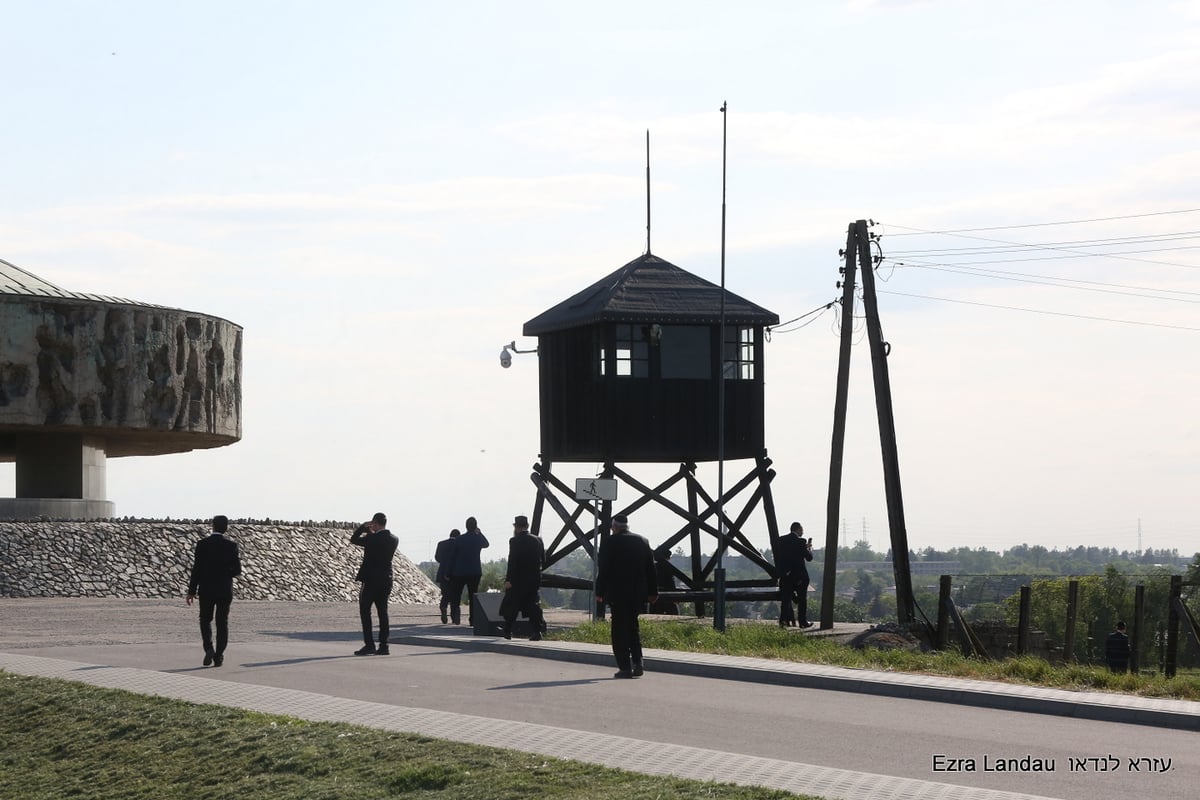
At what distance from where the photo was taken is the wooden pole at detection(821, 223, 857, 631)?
1069 inches

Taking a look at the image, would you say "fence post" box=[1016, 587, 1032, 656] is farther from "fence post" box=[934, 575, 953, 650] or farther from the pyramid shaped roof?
the pyramid shaped roof

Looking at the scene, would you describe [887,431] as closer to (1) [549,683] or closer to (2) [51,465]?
(1) [549,683]

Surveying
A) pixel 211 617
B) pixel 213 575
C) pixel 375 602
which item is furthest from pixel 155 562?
pixel 213 575

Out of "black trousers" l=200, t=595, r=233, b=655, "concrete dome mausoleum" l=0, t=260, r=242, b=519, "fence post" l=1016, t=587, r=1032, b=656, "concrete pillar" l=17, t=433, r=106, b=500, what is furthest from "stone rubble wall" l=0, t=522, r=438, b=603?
"black trousers" l=200, t=595, r=233, b=655

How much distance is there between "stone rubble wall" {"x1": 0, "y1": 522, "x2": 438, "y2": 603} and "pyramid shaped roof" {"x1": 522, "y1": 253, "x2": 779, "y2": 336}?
7.72 metres

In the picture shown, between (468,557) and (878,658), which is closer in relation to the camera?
(878,658)

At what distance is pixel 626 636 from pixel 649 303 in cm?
1409

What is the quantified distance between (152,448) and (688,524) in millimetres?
23086

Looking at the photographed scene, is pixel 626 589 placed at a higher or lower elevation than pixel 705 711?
higher

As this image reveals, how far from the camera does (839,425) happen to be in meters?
27.5

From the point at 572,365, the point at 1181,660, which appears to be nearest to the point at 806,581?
the point at 572,365

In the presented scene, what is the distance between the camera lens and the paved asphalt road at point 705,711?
10789 millimetres

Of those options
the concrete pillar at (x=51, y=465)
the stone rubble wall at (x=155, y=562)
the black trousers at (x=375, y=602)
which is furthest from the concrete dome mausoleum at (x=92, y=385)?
the black trousers at (x=375, y=602)

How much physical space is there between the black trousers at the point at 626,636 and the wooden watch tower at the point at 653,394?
12.1 meters
